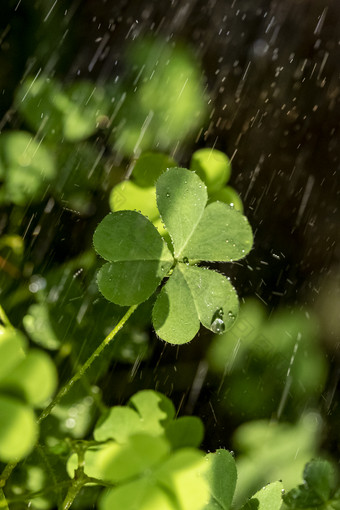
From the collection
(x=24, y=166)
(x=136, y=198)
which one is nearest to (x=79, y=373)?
(x=136, y=198)

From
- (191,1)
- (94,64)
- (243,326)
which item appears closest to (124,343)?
(243,326)

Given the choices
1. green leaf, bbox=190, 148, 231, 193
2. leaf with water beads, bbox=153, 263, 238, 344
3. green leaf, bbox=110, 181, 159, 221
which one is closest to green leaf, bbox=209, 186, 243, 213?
green leaf, bbox=190, 148, 231, 193

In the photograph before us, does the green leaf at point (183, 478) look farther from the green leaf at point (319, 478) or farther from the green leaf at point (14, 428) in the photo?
the green leaf at point (319, 478)

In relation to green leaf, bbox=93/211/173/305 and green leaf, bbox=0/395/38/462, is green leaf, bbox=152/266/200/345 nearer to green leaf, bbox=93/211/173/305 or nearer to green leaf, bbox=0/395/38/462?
green leaf, bbox=93/211/173/305

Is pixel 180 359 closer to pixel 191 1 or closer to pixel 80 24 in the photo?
pixel 80 24

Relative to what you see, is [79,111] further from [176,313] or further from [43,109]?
[176,313]

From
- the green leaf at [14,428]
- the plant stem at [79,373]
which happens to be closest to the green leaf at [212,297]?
the plant stem at [79,373]
